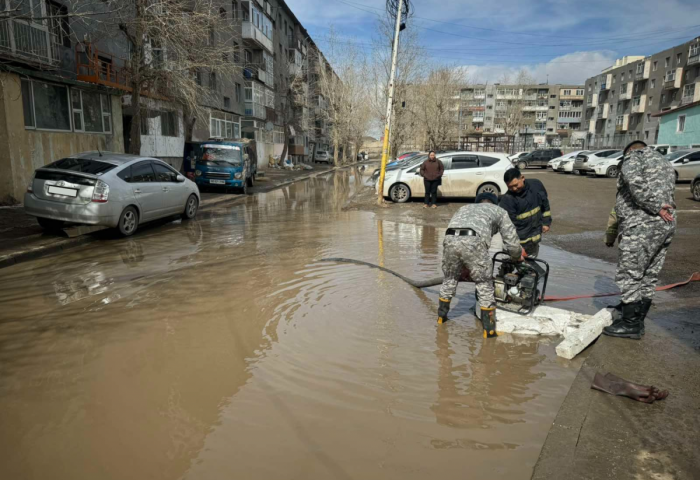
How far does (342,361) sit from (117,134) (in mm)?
18623

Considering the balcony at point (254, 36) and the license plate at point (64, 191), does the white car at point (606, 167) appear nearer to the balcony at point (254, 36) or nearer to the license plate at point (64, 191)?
the balcony at point (254, 36)

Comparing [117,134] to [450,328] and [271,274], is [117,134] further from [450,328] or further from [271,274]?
[450,328]

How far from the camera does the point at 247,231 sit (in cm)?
1095

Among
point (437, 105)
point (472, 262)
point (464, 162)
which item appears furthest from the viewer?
point (437, 105)

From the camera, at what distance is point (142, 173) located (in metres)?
10.5

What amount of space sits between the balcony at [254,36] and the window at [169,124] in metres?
14.8

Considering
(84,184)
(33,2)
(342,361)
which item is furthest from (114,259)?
(33,2)

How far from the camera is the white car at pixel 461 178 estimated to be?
1556cm

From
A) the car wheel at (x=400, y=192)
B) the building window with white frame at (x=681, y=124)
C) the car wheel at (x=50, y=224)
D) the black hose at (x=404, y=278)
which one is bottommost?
the black hose at (x=404, y=278)

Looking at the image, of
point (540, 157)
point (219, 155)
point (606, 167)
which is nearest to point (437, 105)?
point (540, 157)

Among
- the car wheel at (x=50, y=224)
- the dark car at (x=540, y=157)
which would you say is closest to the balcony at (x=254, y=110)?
the dark car at (x=540, y=157)

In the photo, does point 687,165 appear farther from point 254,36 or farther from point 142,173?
point 254,36

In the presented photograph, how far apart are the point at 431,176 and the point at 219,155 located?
→ 938 cm

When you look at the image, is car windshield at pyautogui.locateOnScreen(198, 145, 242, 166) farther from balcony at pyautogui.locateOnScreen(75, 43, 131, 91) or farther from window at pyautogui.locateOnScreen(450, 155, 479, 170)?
window at pyautogui.locateOnScreen(450, 155, 479, 170)
